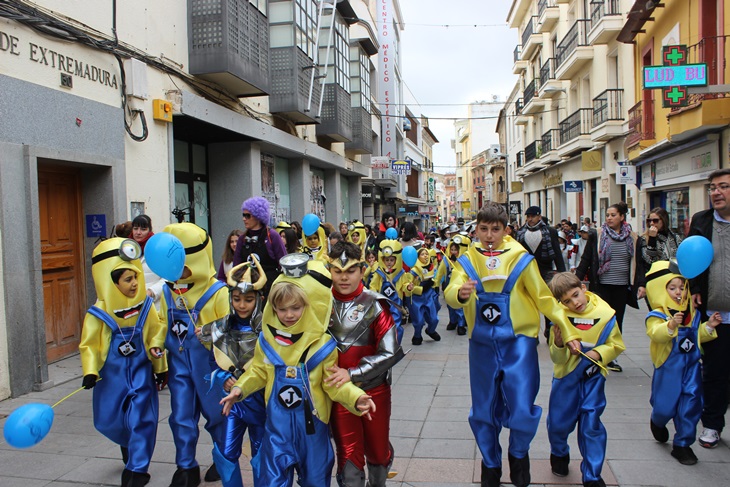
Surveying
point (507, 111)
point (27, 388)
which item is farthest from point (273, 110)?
point (507, 111)

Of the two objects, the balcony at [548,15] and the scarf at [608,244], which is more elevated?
the balcony at [548,15]

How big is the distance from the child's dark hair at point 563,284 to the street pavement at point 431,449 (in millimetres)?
1259

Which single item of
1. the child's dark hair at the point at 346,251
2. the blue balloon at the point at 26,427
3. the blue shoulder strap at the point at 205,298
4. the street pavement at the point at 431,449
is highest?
the child's dark hair at the point at 346,251

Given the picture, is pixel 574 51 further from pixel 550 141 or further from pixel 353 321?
pixel 353 321

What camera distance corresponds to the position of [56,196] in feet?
24.3

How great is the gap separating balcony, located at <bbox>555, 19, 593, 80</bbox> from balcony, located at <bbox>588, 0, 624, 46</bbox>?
1.35 m

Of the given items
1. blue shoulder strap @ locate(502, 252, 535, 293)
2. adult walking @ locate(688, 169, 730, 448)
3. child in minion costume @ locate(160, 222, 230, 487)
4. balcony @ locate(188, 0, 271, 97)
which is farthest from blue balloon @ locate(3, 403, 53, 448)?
balcony @ locate(188, 0, 271, 97)

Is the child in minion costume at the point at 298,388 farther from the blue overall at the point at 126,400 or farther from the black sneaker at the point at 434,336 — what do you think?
the black sneaker at the point at 434,336

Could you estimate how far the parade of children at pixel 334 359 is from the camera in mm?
3197

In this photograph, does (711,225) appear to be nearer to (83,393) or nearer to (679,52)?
(83,393)

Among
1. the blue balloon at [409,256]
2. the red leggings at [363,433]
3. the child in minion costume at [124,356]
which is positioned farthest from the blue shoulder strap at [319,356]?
the blue balloon at [409,256]

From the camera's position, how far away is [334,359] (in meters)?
3.31

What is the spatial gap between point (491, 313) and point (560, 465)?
1.22 meters

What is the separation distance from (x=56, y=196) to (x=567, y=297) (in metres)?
6.41
